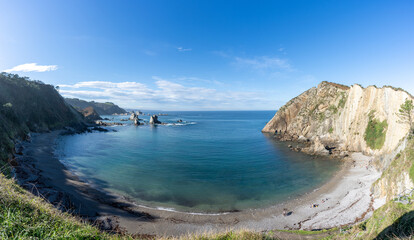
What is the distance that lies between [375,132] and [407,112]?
1227 centimetres

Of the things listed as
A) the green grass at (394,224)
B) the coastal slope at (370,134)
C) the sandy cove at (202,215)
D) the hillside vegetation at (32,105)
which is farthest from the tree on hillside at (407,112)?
the hillside vegetation at (32,105)

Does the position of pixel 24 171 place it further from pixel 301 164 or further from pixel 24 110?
pixel 24 110

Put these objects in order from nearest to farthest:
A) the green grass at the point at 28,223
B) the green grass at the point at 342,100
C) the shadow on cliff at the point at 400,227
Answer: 1. the green grass at the point at 28,223
2. the shadow on cliff at the point at 400,227
3. the green grass at the point at 342,100

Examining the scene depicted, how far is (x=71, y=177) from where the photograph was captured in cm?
3222

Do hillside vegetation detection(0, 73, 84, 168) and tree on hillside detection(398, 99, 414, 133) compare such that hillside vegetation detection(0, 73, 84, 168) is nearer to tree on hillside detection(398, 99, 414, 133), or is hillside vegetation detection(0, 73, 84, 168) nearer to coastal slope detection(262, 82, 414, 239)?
coastal slope detection(262, 82, 414, 239)

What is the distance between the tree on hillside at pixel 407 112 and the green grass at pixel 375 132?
23.7ft

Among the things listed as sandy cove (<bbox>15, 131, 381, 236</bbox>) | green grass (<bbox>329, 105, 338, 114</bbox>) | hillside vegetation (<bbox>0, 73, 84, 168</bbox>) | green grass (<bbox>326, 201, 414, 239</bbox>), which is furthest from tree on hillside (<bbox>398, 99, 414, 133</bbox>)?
hillside vegetation (<bbox>0, 73, 84, 168</bbox>)

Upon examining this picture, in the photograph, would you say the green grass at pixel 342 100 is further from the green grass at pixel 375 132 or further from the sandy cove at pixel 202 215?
the sandy cove at pixel 202 215

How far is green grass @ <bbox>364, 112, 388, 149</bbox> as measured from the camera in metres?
40.3

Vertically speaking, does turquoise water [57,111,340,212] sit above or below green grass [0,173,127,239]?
below

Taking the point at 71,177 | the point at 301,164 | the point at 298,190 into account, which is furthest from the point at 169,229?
the point at 301,164

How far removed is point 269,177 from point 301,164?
13.4m

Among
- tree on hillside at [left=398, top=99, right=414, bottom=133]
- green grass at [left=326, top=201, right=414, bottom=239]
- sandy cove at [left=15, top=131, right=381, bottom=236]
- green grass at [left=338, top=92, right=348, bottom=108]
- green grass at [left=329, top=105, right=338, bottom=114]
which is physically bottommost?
sandy cove at [left=15, top=131, right=381, bottom=236]

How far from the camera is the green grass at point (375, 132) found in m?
40.3
